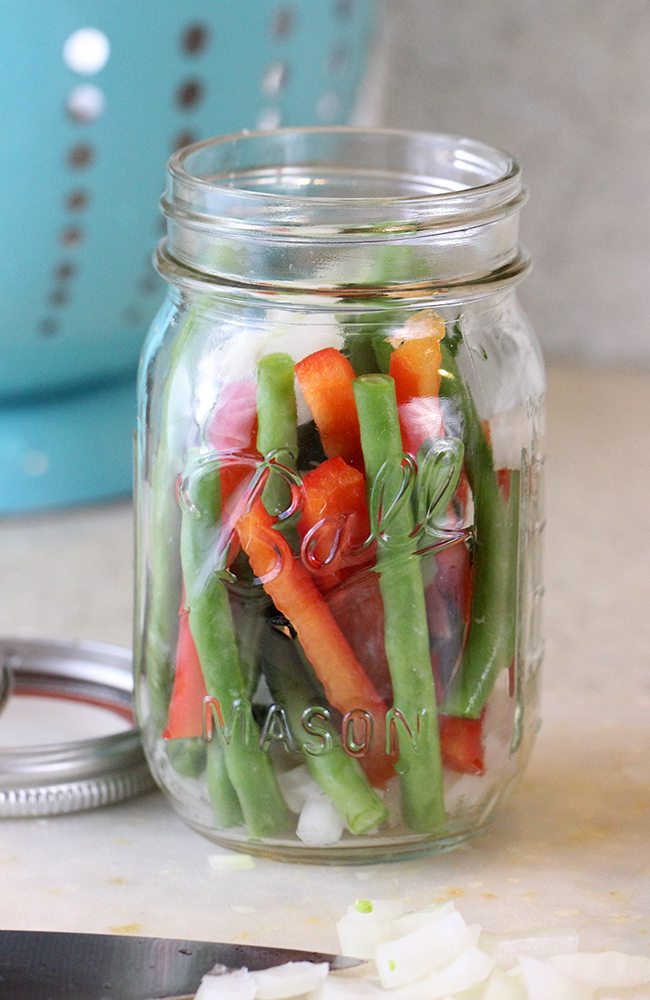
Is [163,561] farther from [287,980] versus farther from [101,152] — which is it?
[101,152]

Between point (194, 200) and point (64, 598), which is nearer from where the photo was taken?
point (194, 200)

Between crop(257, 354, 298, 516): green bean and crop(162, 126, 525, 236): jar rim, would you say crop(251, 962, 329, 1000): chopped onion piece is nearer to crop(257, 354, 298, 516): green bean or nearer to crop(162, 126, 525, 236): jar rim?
crop(257, 354, 298, 516): green bean

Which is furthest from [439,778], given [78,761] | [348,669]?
[78,761]

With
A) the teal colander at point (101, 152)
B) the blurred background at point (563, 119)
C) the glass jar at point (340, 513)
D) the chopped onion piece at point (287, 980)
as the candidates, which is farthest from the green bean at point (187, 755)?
the blurred background at point (563, 119)

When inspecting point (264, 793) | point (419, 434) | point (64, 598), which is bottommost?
point (64, 598)

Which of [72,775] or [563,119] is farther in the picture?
[563,119]

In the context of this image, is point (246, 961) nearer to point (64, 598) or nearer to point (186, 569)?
point (186, 569)

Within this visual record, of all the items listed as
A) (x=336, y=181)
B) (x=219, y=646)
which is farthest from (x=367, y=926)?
(x=336, y=181)
